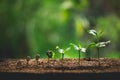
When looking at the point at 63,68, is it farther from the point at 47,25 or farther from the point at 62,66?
the point at 47,25

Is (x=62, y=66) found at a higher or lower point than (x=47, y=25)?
lower

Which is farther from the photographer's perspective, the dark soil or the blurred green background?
the blurred green background

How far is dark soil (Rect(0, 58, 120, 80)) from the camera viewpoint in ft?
3.36

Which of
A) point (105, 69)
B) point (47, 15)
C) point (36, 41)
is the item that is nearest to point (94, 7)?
point (47, 15)

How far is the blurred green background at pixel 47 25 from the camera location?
1655 millimetres

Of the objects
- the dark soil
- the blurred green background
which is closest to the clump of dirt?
the dark soil

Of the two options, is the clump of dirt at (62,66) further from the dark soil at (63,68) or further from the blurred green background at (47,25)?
the blurred green background at (47,25)

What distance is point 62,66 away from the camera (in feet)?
3.69

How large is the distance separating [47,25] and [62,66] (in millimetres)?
582

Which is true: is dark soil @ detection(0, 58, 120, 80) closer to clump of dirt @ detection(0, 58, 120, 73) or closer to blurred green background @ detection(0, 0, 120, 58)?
clump of dirt @ detection(0, 58, 120, 73)

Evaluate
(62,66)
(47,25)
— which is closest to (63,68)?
(62,66)

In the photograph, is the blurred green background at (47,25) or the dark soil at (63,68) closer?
the dark soil at (63,68)

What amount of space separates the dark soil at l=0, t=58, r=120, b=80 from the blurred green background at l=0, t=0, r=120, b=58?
1.38 ft

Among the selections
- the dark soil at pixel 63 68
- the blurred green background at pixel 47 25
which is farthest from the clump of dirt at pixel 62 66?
the blurred green background at pixel 47 25
